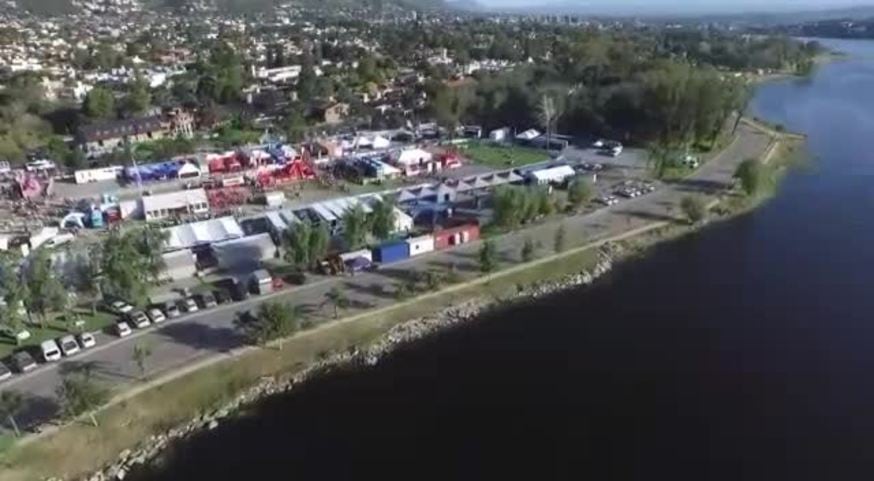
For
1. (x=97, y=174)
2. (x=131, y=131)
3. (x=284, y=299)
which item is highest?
(x=131, y=131)

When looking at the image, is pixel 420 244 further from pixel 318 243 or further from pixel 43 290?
pixel 43 290

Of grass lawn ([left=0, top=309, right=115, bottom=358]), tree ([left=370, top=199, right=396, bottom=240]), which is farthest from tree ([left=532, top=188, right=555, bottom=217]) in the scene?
grass lawn ([left=0, top=309, right=115, bottom=358])

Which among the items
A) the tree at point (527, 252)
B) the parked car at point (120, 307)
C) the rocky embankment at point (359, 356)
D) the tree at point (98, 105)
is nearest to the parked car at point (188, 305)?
the parked car at point (120, 307)

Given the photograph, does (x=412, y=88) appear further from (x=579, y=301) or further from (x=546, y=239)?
(x=579, y=301)

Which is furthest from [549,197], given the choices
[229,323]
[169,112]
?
[169,112]

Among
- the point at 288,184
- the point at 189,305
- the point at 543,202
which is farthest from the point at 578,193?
the point at 189,305

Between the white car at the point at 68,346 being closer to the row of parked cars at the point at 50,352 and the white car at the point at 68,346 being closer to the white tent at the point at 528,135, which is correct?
the row of parked cars at the point at 50,352

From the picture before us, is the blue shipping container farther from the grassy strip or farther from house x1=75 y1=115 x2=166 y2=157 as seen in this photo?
house x1=75 y1=115 x2=166 y2=157
